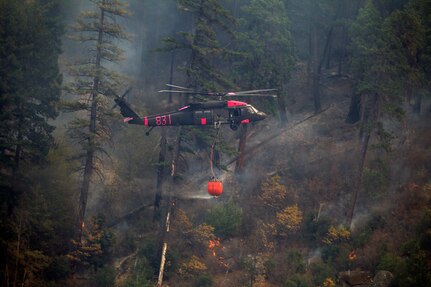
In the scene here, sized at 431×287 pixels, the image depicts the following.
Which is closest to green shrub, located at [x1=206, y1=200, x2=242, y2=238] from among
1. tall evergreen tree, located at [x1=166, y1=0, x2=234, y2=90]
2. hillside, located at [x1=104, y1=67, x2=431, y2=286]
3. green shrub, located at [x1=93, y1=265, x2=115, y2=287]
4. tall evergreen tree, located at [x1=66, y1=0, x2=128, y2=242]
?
hillside, located at [x1=104, y1=67, x2=431, y2=286]

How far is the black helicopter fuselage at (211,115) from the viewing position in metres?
24.9

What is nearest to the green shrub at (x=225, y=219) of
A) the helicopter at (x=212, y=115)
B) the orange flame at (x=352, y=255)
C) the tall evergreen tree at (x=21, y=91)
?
the orange flame at (x=352, y=255)

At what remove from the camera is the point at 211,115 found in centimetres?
2538

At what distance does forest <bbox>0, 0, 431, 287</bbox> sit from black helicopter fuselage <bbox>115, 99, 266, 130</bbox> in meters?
1.80

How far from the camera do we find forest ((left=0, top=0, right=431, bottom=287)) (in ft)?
90.7

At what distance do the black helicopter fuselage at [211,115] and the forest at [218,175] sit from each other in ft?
5.90

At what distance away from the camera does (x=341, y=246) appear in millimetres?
28125

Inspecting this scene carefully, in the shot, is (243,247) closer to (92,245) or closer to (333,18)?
(92,245)

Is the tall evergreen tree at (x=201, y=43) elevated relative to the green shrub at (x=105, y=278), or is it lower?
elevated

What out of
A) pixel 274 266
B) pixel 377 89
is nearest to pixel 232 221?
pixel 274 266

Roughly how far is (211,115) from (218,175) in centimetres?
1364

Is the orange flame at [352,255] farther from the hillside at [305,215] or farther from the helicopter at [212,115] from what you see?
the helicopter at [212,115]

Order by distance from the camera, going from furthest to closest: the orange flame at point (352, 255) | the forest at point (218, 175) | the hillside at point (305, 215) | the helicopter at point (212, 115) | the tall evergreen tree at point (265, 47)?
the tall evergreen tree at point (265, 47) < the forest at point (218, 175) < the hillside at point (305, 215) < the orange flame at point (352, 255) < the helicopter at point (212, 115)

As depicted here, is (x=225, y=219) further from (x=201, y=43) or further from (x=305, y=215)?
(x=201, y=43)
